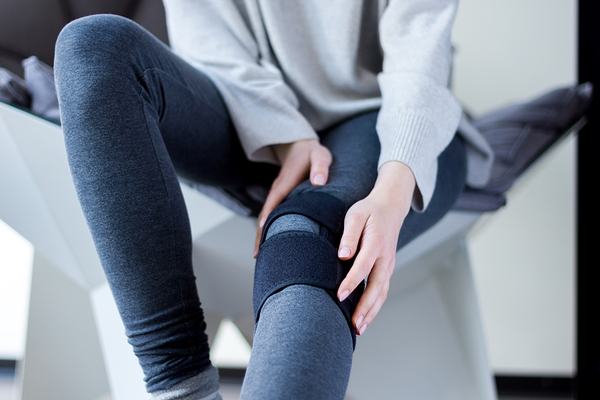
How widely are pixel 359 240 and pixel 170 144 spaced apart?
0.88ft

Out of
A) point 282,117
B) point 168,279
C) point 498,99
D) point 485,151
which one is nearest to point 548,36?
point 498,99

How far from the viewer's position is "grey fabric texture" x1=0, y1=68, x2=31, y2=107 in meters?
0.61

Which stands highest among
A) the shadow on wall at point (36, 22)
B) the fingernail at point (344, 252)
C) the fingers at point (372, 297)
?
the shadow on wall at point (36, 22)

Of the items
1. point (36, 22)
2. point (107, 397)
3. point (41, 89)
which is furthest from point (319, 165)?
point (107, 397)

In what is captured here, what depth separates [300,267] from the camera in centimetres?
34

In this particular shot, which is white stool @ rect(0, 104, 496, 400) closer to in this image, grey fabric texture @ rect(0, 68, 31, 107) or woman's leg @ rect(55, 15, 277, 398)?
grey fabric texture @ rect(0, 68, 31, 107)

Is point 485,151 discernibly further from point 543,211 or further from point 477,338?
point 543,211

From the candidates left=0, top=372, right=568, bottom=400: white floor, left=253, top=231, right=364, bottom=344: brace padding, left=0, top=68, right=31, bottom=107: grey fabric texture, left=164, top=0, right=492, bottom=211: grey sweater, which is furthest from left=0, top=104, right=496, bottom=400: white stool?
left=0, top=372, right=568, bottom=400: white floor

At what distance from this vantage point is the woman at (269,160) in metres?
0.34

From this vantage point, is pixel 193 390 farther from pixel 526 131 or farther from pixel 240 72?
pixel 526 131

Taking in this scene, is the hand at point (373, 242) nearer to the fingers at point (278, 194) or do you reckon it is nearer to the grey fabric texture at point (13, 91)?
the fingers at point (278, 194)

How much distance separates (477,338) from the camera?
0.75 m

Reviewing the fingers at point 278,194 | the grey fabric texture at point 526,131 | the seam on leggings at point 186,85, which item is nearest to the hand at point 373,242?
the fingers at point 278,194

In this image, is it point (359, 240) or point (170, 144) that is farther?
point (170, 144)
